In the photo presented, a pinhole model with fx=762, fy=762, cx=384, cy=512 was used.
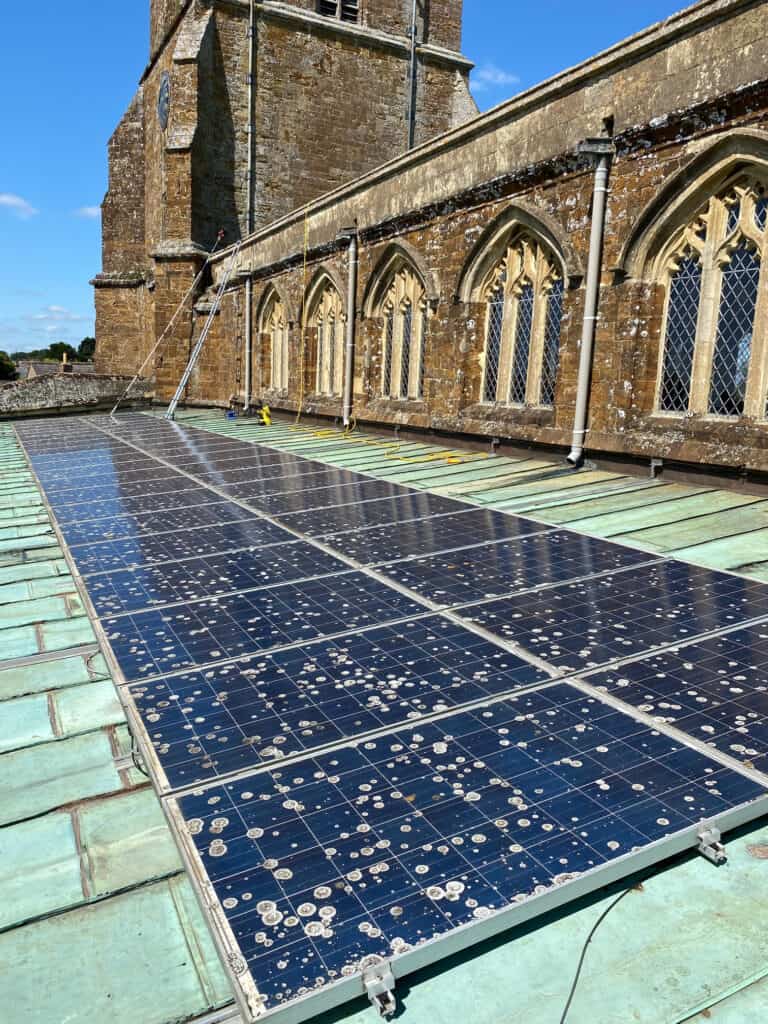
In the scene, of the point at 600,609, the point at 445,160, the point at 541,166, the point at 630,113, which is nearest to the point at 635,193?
the point at 630,113

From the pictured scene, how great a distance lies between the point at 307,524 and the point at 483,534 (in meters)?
1.43

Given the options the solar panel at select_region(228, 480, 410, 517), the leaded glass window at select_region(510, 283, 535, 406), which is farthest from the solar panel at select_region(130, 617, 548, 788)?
the leaded glass window at select_region(510, 283, 535, 406)

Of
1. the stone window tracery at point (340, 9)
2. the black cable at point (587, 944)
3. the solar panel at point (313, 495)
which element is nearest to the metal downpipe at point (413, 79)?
the stone window tracery at point (340, 9)

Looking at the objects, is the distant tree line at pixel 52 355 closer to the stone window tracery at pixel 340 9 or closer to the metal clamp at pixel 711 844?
the stone window tracery at pixel 340 9

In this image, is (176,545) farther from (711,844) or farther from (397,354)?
(397,354)

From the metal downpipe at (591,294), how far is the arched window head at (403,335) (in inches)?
172

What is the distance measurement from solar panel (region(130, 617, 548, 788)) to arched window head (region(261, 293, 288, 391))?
16.5 meters

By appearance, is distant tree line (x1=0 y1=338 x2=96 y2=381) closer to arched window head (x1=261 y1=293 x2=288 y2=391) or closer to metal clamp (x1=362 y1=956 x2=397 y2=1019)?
arched window head (x1=261 y1=293 x2=288 y2=391)

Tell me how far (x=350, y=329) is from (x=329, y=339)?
2.24 m

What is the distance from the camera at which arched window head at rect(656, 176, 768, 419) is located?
741cm

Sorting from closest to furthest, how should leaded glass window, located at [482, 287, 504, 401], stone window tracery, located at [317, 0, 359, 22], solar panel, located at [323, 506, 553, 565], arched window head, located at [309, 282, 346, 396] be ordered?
solar panel, located at [323, 506, 553, 565]
leaded glass window, located at [482, 287, 504, 401]
arched window head, located at [309, 282, 346, 396]
stone window tracery, located at [317, 0, 359, 22]

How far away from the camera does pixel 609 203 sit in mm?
8672

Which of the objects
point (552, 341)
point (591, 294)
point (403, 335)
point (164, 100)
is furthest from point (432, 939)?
point (164, 100)

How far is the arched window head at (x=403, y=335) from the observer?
13383 millimetres
